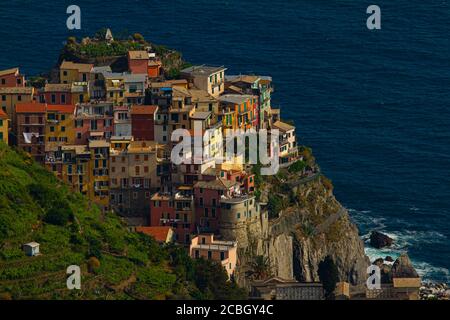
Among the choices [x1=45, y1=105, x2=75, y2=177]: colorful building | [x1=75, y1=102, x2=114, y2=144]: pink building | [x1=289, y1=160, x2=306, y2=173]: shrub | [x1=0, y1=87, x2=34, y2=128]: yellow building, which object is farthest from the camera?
[x1=289, y1=160, x2=306, y2=173]: shrub

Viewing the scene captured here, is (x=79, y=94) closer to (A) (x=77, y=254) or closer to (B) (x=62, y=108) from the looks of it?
(B) (x=62, y=108)

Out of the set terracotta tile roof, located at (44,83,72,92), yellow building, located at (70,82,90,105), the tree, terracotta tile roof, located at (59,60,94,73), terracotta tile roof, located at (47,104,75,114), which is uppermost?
terracotta tile roof, located at (59,60,94,73)

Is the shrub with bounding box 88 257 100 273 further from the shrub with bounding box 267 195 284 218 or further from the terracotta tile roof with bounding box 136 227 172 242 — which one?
the shrub with bounding box 267 195 284 218

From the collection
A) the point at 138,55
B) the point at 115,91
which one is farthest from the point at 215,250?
the point at 138,55

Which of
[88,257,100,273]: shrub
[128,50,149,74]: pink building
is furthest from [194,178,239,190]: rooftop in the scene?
[128,50,149,74]: pink building

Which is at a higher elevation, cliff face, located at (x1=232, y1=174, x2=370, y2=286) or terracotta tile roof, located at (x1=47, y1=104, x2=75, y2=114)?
terracotta tile roof, located at (x1=47, y1=104, x2=75, y2=114)

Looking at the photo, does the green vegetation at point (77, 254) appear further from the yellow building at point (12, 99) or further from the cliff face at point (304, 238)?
the cliff face at point (304, 238)
